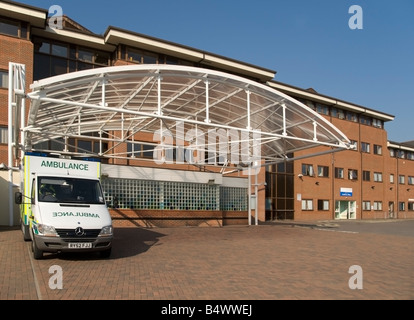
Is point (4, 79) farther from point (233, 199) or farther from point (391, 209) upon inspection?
point (391, 209)

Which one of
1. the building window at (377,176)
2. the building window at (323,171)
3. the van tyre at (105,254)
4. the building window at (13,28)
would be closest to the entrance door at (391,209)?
the building window at (377,176)

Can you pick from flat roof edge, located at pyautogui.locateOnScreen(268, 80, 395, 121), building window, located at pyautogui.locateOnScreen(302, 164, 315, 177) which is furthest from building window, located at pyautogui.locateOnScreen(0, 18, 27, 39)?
building window, located at pyautogui.locateOnScreen(302, 164, 315, 177)

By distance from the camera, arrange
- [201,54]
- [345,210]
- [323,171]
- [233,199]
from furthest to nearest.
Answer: [345,210] → [323,171] → [201,54] → [233,199]

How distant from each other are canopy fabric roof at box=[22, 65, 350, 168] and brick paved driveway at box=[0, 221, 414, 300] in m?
4.44

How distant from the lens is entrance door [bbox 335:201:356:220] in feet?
132

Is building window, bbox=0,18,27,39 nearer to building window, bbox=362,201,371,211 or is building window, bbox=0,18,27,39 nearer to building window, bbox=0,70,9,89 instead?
building window, bbox=0,70,9,89

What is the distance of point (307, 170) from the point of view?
122 ft

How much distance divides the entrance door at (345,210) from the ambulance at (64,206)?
33.5m

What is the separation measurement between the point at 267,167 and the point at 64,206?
2512 centimetres

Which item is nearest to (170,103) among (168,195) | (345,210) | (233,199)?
(168,195)

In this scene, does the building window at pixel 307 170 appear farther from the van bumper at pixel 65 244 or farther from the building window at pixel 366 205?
the van bumper at pixel 65 244

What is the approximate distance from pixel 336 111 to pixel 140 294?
3720cm

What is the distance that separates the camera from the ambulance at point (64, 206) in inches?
357
